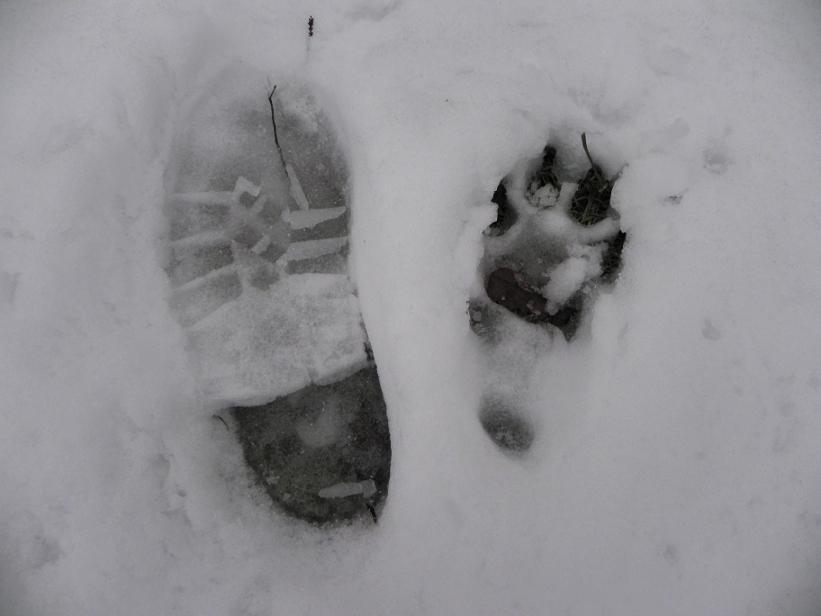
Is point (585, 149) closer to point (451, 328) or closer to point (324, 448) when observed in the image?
point (451, 328)

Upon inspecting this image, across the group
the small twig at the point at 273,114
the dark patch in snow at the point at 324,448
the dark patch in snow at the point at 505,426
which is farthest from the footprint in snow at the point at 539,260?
the small twig at the point at 273,114

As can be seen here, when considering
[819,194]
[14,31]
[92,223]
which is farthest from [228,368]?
[819,194]

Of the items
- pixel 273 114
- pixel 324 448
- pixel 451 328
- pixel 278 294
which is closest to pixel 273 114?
pixel 273 114

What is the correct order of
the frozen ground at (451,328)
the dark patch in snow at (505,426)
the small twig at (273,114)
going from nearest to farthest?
the frozen ground at (451,328) < the dark patch in snow at (505,426) < the small twig at (273,114)

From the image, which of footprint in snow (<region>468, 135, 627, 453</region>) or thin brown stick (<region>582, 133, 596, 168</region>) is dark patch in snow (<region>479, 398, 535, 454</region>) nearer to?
footprint in snow (<region>468, 135, 627, 453</region>)

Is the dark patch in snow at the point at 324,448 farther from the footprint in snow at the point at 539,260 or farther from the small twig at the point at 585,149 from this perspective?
the small twig at the point at 585,149

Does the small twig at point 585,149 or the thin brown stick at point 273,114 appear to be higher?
the small twig at point 585,149

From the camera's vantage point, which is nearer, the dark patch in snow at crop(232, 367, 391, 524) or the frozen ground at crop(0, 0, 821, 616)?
the frozen ground at crop(0, 0, 821, 616)

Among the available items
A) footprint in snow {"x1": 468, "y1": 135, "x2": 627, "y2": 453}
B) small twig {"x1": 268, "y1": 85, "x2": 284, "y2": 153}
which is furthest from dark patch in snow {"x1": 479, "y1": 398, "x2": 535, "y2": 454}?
small twig {"x1": 268, "y1": 85, "x2": 284, "y2": 153}

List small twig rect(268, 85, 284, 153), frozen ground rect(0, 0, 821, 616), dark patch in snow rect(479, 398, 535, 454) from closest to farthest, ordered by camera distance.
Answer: frozen ground rect(0, 0, 821, 616)
dark patch in snow rect(479, 398, 535, 454)
small twig rect(268, 85, 284, 153)
